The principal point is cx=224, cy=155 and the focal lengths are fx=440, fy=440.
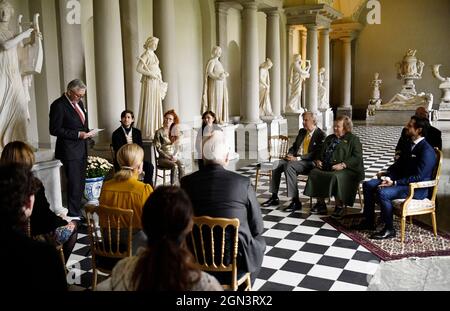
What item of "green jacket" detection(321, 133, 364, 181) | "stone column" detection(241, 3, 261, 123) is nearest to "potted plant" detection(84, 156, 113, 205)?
"green jacket" detection(321, 133, 364, 181)

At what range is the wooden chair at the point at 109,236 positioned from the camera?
113 inches

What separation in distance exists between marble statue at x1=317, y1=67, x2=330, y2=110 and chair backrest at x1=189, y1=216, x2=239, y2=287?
52.1 ft

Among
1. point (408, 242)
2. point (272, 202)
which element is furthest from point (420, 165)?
point (272, 202)

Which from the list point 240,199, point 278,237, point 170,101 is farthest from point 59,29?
point 240,199

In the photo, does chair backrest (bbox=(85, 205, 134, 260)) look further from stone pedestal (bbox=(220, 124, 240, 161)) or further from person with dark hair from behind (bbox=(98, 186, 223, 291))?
stone pedestal (bbox=(220, 124, 240, 161))

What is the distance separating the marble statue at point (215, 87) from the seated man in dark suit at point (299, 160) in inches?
146

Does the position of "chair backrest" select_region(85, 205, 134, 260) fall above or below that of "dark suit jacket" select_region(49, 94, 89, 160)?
below

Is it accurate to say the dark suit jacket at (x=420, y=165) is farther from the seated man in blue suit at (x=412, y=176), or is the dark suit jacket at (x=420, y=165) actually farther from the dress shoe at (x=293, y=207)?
the dress shoe at (x=293, y=207)

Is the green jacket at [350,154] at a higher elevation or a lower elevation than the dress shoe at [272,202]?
higher

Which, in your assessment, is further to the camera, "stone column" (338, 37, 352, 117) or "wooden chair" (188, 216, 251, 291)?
"stone column" (338, 37, 352, 117)

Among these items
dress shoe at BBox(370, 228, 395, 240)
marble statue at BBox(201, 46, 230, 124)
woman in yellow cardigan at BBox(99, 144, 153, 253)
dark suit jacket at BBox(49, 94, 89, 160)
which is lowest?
dress shoe at BBox(370, 228, 395, 240)

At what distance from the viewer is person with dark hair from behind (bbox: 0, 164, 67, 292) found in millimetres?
1646

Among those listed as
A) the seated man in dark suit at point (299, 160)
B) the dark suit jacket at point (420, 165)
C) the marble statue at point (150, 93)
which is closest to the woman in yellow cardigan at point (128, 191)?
the dark suit jacket at point (420, 165)

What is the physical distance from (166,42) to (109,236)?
6047 millimetres
